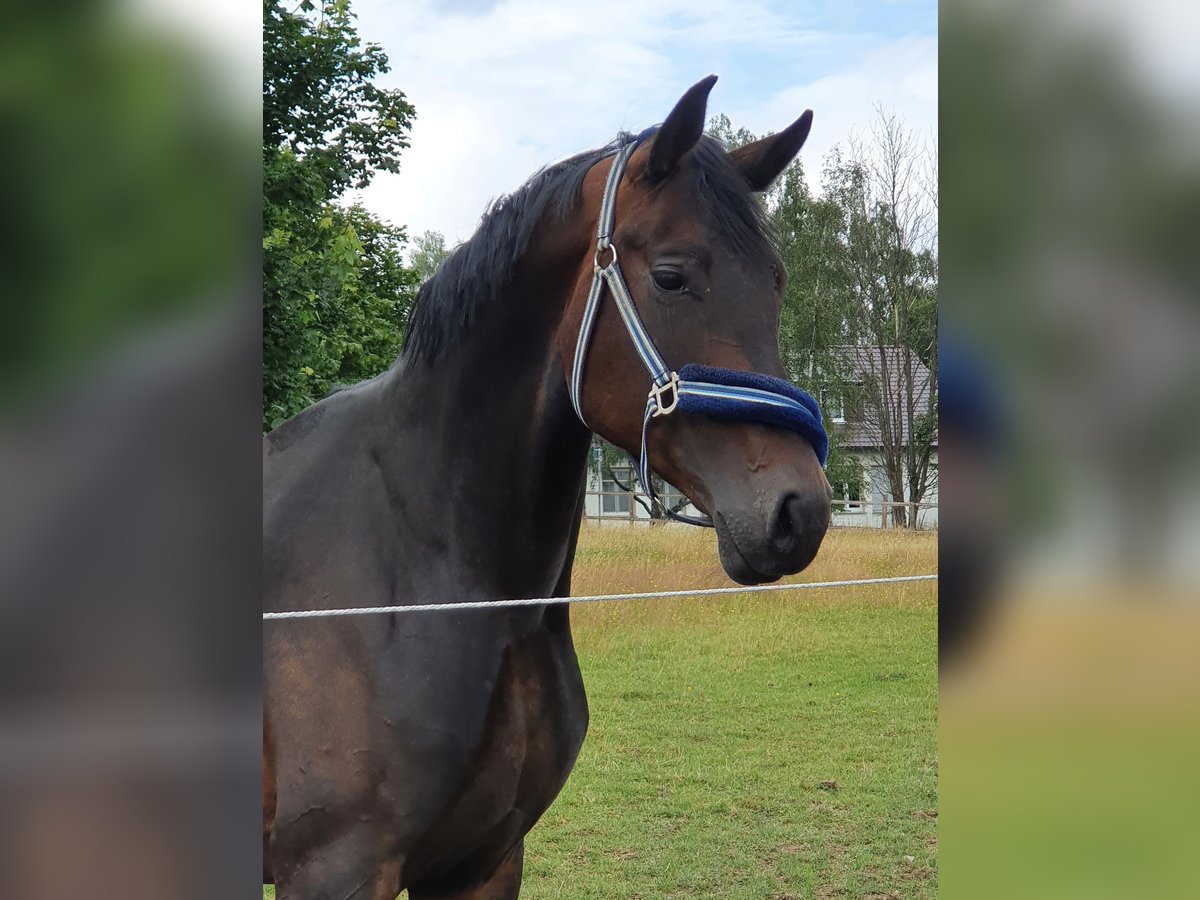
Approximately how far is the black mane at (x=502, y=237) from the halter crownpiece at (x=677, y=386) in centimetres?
12

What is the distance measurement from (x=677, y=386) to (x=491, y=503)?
44 cm

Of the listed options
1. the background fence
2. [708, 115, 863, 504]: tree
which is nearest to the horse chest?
the background fence

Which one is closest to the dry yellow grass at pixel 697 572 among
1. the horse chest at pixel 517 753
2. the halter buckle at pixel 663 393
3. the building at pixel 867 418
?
the building at pixel 867 418

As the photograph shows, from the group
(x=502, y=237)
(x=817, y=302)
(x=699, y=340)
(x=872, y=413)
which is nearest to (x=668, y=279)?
(x=699, y=340)

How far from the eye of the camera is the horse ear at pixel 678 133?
5.79 ft

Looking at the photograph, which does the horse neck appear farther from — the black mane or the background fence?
the background fence

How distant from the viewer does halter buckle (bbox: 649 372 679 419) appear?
1721mm

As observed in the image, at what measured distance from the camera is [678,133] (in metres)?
1.80
